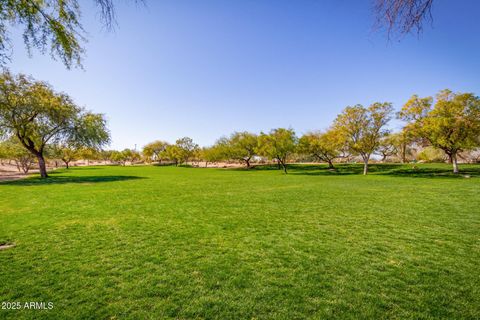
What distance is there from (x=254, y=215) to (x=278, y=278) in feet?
17.5

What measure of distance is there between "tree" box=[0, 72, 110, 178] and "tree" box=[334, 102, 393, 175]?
37.6 metres

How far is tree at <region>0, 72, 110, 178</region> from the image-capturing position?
2419cm

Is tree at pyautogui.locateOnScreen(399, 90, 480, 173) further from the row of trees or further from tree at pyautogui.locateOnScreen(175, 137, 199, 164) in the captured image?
tree at pyautogui.locateOnScreen(175, 137, 199, 164)

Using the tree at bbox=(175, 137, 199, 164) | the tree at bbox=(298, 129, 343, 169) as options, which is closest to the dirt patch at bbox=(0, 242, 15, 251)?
the tree at bbox=(298, 129, 343, 169)

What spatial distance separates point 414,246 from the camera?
6168mm

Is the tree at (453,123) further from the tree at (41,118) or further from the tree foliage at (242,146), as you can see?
the tree at (41,118)

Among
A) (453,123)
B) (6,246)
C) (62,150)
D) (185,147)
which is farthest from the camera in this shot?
(185,147)

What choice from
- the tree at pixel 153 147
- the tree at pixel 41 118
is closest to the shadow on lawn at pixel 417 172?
the tree at pixel 41 118

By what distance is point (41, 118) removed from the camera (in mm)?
26922

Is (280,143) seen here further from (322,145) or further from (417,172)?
(417,172)

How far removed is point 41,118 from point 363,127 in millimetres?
46296

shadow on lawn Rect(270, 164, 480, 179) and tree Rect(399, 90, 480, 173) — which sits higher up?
tree Rect(399, 90, 480, 173)

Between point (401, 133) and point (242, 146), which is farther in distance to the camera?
point (242, 146)

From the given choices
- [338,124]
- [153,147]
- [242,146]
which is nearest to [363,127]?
[338,124]
